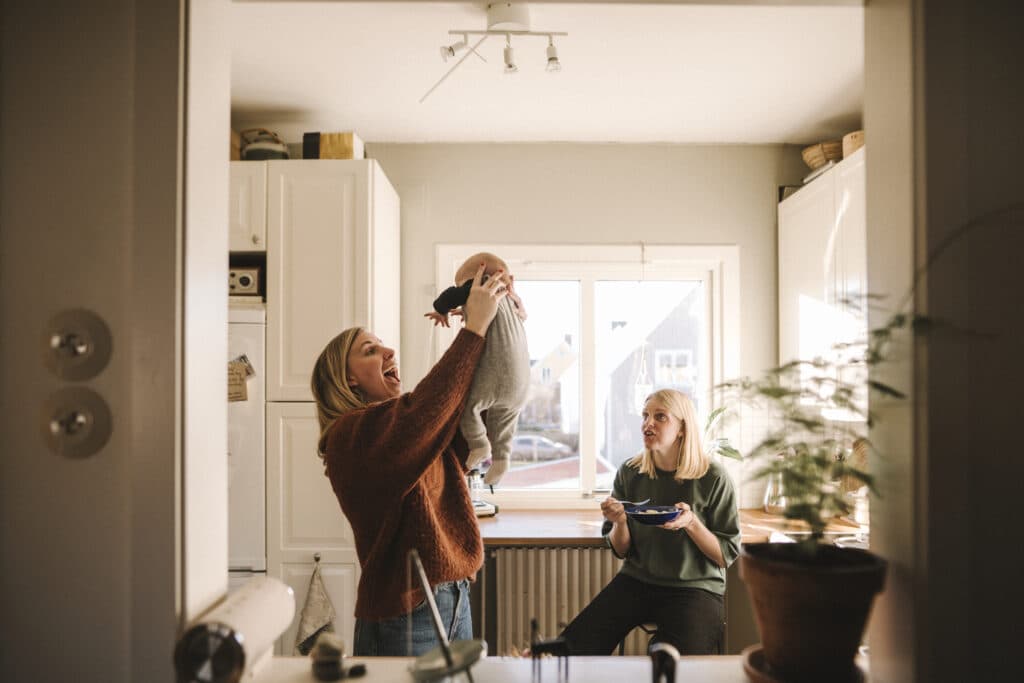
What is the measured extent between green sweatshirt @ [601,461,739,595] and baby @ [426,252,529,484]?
1164mm

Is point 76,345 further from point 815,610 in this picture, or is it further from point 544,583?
point 544,583

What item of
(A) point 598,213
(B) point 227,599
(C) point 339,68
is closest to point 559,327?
(A) point 598,213

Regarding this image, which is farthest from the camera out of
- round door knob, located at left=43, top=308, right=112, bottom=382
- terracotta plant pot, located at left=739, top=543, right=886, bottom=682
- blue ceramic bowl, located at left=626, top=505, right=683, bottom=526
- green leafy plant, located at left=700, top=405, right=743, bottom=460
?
green leafy plant, located at left=700, top=405, right=743, bottom=460

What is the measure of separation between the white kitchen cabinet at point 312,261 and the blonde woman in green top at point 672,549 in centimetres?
132

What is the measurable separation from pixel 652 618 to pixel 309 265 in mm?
1959

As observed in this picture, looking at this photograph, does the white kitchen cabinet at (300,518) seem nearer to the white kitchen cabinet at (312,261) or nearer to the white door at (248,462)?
the white door at (248,462)

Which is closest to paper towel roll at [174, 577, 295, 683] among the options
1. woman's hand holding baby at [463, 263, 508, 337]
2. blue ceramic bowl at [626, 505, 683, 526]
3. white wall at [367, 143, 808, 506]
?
woman's hand holding baby at [463, 263, 508, 337]

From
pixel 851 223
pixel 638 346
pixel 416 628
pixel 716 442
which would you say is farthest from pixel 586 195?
pixel 416 628

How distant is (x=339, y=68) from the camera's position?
8.66 feet

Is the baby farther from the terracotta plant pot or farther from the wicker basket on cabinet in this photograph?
the wicker basket on cabinet

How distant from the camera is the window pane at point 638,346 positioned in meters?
3.56

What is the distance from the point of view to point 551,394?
356cm

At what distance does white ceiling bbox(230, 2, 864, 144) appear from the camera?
2.25 m

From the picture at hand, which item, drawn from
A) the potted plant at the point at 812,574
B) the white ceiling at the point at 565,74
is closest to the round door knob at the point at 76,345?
the potted plant at the point at 812,574
